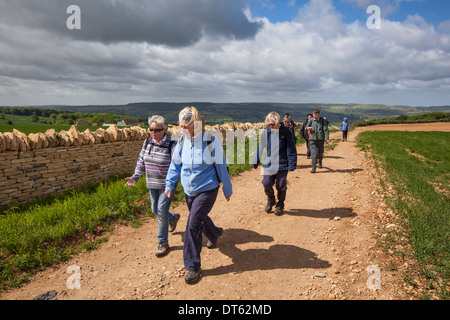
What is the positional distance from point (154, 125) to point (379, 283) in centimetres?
414

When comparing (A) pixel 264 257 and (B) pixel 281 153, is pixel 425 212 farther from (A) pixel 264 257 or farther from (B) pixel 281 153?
(A) pixel 264 257

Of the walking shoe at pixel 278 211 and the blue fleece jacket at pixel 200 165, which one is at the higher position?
the blue fleece jacket at pixel 200 165

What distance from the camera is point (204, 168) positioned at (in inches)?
143

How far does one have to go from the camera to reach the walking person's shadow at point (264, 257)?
12.6ft

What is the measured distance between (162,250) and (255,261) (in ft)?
5.53

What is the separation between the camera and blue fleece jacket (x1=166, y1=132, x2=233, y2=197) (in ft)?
11.8

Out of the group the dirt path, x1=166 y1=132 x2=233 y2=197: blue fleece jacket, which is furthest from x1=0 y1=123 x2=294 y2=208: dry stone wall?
x1=166 y1=132 x2=233 y2=197: blue fleece jacket

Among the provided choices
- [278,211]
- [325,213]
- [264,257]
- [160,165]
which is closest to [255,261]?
[264,257]

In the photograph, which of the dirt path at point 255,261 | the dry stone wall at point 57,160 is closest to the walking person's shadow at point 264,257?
the dirt path at point 255,261

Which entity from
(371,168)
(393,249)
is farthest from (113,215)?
(371,168)

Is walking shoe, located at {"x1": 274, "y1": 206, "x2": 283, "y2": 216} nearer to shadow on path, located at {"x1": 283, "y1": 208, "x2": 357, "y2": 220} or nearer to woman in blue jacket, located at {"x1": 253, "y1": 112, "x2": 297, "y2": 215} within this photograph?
shadow on path, located at {"x1": 283, "y1": 208, "x2": 357, "y2": 220}

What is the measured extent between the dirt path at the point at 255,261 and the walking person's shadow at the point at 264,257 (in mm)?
16

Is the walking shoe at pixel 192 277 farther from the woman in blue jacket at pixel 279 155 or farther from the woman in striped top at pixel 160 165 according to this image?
the woman in blue jacket at pixel 279 155
